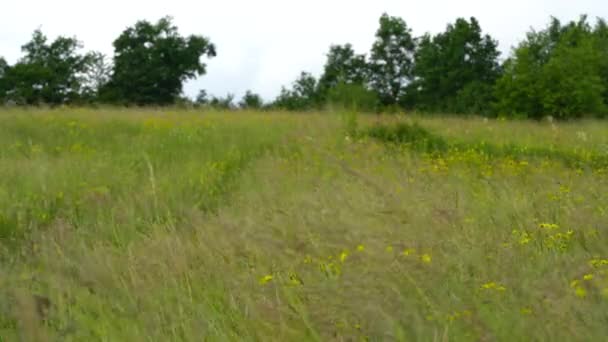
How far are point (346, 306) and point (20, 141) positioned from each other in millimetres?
6941

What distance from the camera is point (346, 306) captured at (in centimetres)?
199

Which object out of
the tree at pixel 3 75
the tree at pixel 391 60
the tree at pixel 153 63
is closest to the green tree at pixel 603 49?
the tree at pixel 391 60

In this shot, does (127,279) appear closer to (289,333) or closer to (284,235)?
(284,235)

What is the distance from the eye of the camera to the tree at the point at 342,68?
4756 cm

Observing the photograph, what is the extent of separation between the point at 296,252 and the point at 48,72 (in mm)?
47379

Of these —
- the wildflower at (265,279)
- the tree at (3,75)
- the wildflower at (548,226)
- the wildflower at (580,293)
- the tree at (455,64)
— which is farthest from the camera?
the tree at (3,75)

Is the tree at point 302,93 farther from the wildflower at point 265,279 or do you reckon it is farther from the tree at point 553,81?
the wildflower at point 265,279

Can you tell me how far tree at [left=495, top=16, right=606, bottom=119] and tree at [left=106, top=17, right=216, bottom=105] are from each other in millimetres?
25076

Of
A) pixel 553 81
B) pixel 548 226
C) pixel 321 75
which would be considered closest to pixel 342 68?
pixel 321 75

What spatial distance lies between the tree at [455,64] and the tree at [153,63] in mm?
17716

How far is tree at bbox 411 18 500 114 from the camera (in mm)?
41844

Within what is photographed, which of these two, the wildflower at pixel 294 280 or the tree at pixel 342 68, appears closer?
the wildflower at pixel 294 280

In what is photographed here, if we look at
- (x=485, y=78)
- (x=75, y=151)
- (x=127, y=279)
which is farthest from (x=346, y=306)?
(x=485, y=78)

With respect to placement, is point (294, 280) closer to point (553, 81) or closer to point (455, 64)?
point (553, 81)
